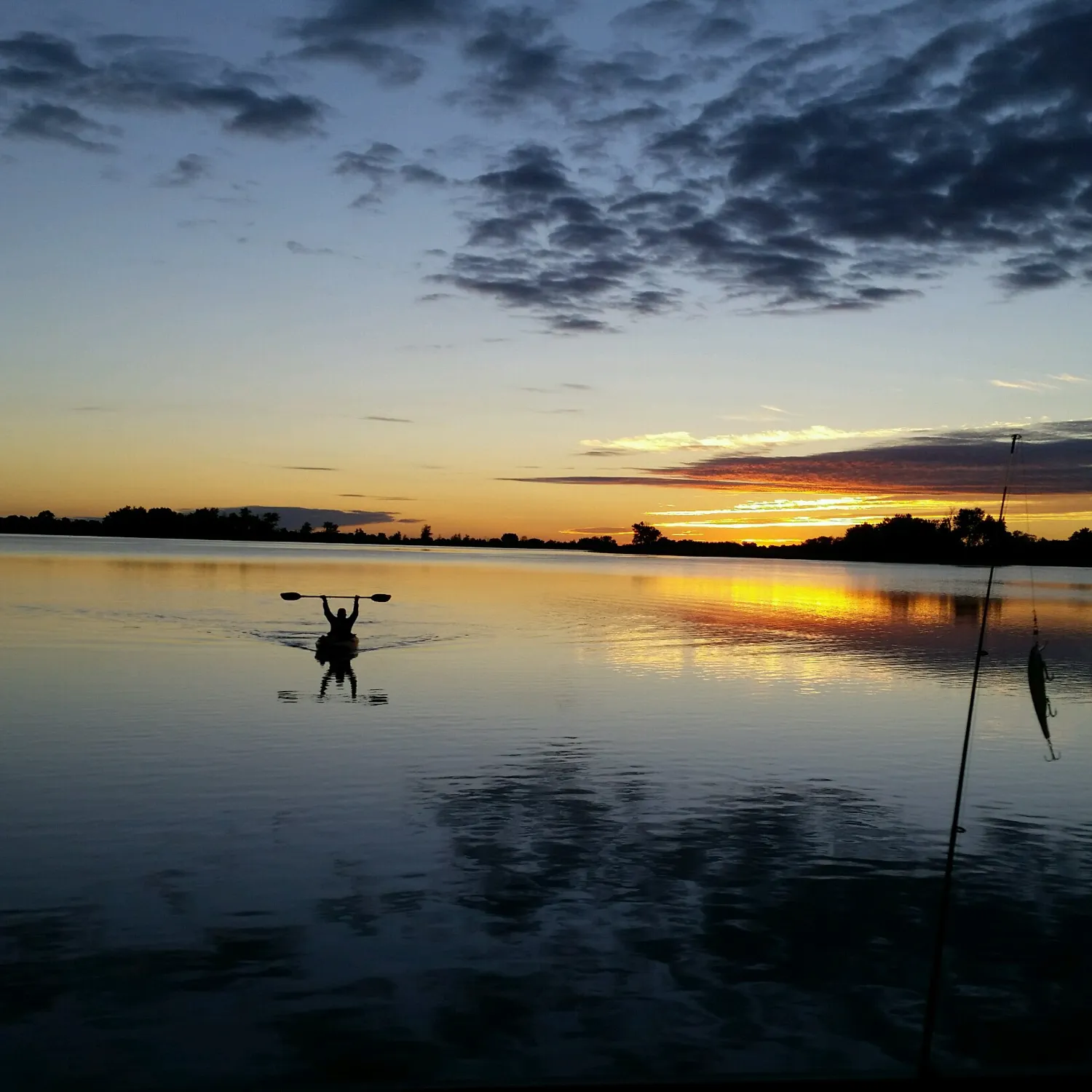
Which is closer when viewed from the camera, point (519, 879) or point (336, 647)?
point (519, 879)

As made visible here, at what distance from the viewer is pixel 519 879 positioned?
1423 centimetres

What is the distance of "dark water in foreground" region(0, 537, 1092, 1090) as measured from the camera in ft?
31.8

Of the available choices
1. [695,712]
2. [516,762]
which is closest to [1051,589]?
[695,712]

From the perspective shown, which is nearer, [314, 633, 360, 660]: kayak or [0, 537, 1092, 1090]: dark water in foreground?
[0, 537, 1092, 1090]: dark water in foreground

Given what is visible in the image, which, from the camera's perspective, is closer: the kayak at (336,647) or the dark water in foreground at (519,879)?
the dark water in foreground at (519,879)

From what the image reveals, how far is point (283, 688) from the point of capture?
3325cm

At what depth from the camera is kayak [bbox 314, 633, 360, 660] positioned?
41438 mm

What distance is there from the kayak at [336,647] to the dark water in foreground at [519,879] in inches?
236

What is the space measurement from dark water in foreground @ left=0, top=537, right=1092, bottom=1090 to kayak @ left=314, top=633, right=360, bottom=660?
600cm

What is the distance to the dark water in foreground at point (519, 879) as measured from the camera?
31.8 feet

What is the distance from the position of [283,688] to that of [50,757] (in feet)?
39.5

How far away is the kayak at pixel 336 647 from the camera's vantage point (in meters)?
41.4

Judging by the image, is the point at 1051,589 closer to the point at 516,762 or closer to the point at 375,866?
the point at 516,762

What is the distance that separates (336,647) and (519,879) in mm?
28835
